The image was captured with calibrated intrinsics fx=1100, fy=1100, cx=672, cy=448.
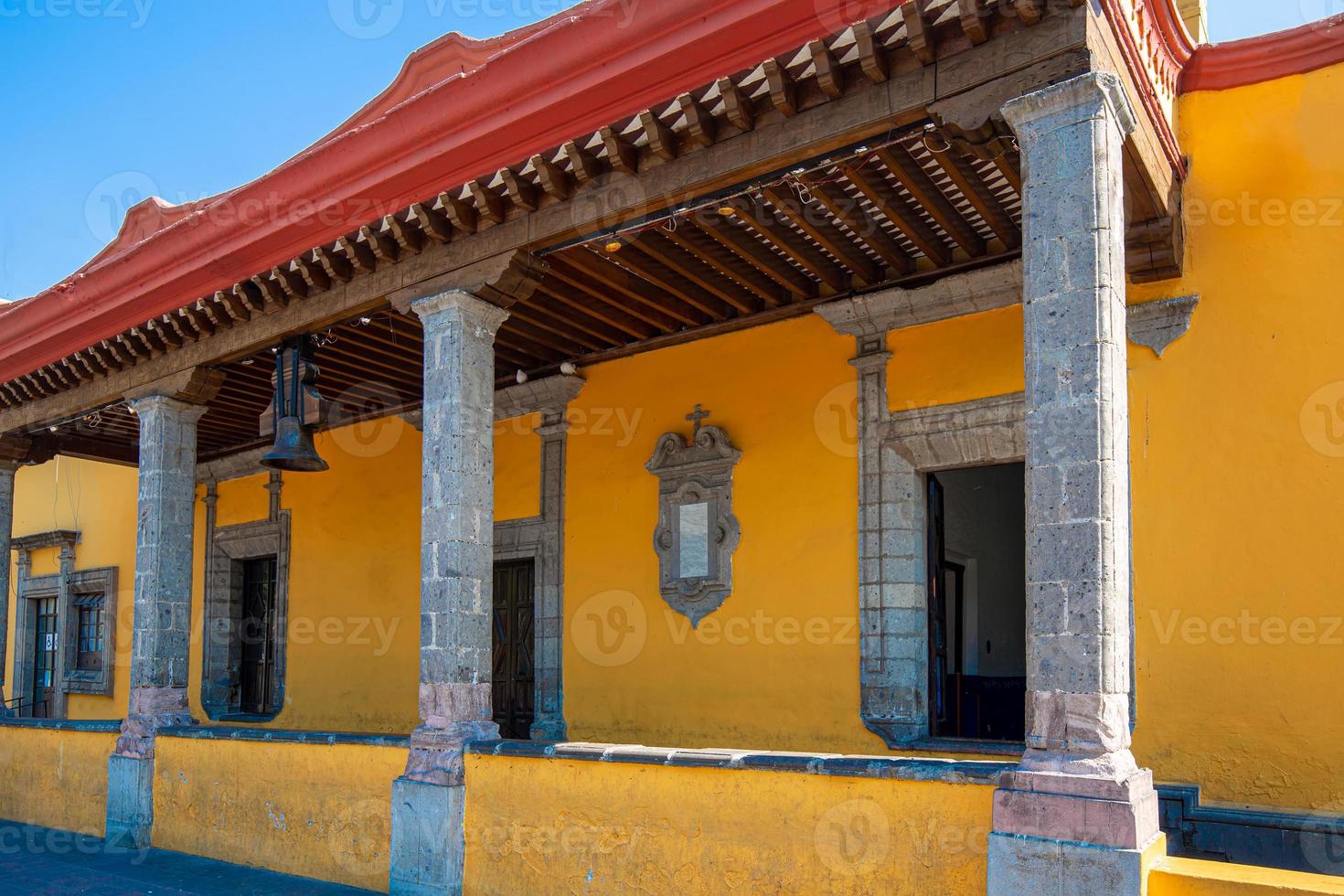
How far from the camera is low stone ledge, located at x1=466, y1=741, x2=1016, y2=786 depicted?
4090 mm

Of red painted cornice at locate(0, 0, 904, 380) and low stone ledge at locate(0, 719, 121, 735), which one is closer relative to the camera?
red painted cornice at locate(0, 0, 904, 380)

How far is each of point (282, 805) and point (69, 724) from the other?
3029 millimetres

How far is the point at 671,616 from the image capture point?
7766mm

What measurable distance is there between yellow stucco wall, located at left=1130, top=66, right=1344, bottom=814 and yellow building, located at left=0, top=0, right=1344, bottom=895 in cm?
2

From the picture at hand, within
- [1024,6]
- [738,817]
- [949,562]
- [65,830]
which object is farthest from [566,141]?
[65,830]

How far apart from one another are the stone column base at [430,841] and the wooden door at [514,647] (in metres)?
2.84

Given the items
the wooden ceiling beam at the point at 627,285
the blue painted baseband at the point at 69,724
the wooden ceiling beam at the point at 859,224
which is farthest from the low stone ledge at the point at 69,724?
the wooden ceiling beam at the point at 859,224

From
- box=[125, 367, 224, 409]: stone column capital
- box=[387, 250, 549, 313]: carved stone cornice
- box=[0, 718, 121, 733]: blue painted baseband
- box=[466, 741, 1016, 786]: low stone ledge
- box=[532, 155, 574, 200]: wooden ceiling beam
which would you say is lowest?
box=[0, 718, 121, 733]: blue painted baseband

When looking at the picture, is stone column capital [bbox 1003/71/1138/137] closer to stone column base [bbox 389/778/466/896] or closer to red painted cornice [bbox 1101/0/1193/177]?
red painted cornice [bbox 1101/0/1193/177]

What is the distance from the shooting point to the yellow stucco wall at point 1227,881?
3.36m

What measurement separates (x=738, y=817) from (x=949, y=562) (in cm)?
487

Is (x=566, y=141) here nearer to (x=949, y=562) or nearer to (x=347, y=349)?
(x=347, y=349)

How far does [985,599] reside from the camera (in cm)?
1019

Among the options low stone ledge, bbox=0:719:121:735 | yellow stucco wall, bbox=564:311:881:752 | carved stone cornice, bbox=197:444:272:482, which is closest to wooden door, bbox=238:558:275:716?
carved stone cornice, bbox=197:444:272:482
